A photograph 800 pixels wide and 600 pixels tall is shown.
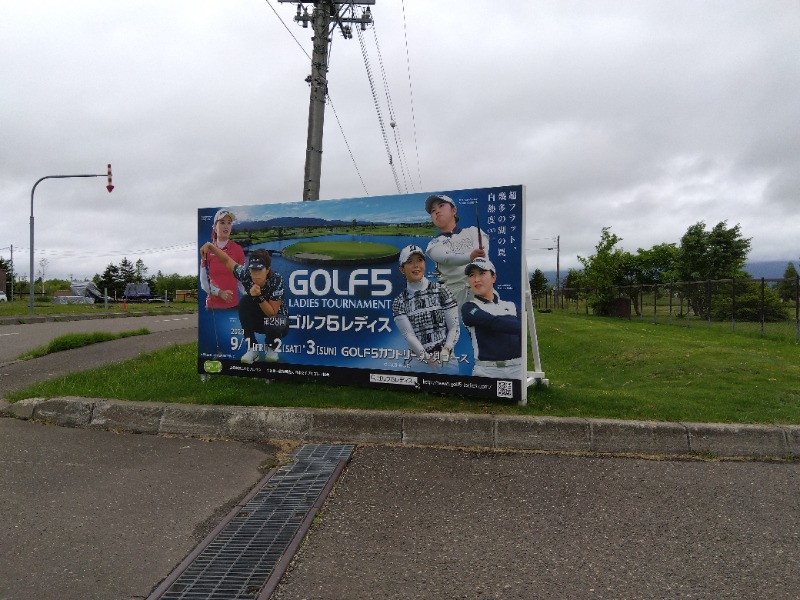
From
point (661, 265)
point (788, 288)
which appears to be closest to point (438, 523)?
point (788, 288)

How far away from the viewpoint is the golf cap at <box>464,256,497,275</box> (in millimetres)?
5672

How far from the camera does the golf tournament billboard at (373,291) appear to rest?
223 inches

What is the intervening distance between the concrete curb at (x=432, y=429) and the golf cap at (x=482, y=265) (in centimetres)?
142

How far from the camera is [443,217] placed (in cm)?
583

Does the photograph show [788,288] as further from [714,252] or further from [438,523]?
[714,252]

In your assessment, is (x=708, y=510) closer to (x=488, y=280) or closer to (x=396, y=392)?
(x=488, y=280)

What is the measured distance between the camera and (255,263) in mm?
6762

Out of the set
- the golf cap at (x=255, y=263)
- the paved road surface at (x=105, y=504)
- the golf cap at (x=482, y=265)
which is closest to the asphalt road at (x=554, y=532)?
the paved road surface at (x=105, y=504)

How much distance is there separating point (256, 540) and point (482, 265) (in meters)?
3.35

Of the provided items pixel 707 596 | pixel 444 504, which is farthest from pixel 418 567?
pixel 707 596

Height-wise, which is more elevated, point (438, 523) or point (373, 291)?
point (373, 291)

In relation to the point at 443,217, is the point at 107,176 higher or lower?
higher

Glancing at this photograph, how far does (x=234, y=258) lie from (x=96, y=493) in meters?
3.44

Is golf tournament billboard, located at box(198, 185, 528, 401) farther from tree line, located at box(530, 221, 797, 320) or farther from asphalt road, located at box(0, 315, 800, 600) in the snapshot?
tree line, located at box(530, 221, 797, 320)
